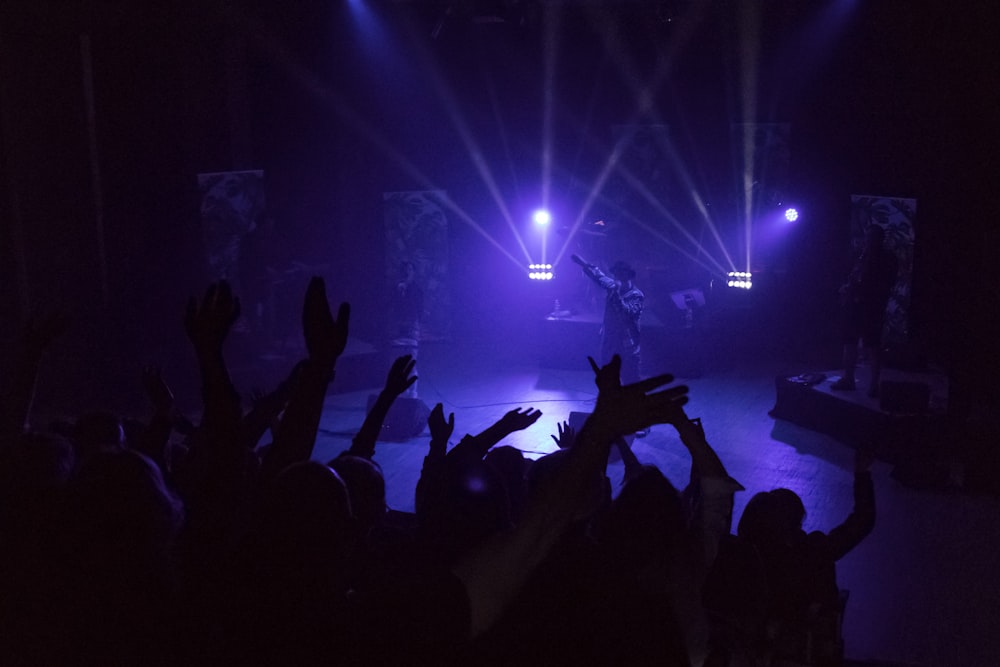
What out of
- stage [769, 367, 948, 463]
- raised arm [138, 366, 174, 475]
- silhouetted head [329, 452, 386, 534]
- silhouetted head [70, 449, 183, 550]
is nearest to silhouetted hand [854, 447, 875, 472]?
silhouetted head [329, 452, 386, 534]

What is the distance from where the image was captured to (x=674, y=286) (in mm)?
12195

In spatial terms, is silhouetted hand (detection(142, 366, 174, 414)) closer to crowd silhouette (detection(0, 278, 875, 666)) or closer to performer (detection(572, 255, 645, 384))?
crowd silhouette (detection(0, 278, 875, 666))

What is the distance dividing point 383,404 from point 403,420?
5104 mm

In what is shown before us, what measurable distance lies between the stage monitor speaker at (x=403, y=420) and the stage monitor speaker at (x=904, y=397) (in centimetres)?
400

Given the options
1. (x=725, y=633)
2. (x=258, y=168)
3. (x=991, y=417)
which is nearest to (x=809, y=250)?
(x=991, y=417)

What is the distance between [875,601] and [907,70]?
6.73 m

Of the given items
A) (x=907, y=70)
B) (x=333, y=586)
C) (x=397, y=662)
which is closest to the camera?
(x=397, y=662)

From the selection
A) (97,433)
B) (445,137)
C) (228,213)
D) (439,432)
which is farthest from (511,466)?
(445,137)

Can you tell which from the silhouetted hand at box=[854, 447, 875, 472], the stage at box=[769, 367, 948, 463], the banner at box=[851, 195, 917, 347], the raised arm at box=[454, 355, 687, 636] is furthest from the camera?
the banner at box=[851, 195, 917, 347]

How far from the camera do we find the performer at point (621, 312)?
8094 mm

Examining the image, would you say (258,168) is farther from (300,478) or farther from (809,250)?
(300,478)

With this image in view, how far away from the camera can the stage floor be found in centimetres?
488

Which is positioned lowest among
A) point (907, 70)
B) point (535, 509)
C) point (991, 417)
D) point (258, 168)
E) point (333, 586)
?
point (991, 417)

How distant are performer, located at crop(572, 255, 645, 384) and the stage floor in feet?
2.84
